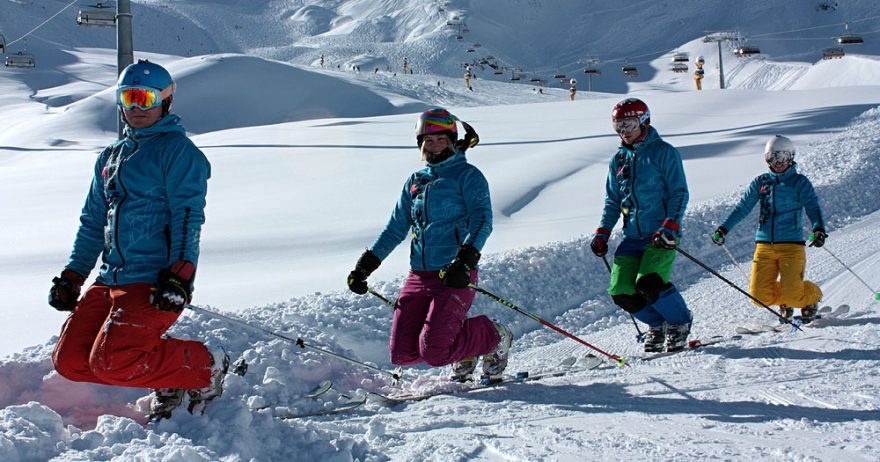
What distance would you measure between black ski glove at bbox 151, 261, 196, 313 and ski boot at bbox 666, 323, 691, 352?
3.18 meters

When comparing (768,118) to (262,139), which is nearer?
(768,118)

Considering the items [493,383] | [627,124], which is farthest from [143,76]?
[627,124]

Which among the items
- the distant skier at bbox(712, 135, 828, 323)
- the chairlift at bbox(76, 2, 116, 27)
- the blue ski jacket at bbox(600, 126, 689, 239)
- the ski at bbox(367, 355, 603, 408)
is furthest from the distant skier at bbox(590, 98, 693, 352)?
the chairlift at bbox(76, 2, 116, 27)

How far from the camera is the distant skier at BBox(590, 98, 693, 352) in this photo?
5168 millimetres

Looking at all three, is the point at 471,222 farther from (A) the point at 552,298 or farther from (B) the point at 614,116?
(A) the point at 552,298

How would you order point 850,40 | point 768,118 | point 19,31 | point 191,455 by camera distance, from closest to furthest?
1. point 191,455
2. point 768,118
3. point 850,40
4. point 19,31

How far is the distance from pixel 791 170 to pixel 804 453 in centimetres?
368

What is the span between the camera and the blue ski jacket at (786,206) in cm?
617

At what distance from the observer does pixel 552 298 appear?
727cm

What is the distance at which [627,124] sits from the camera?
5254mm

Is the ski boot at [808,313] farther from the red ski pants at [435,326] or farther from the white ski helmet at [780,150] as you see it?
the red ski pants at [435,326]

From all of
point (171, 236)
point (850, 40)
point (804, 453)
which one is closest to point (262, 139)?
point (171, 236)

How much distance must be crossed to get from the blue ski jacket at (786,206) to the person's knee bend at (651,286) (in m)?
1.53

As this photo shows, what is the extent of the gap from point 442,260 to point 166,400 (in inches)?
68.3
